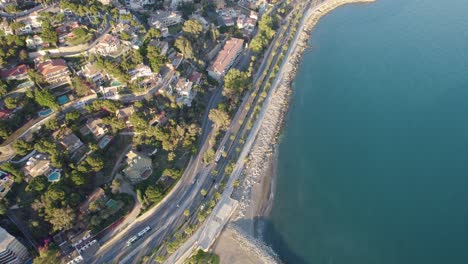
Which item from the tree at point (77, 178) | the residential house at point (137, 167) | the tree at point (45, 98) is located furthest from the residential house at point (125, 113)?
the tree at point (77, 178)

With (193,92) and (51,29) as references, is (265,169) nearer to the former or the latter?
(193,92)

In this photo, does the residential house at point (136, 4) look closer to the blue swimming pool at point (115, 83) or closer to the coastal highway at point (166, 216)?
the blue swimming pool at point (115, 83)

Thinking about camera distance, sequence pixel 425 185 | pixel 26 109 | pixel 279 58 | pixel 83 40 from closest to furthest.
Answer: pixel 26 109 → pixel 425 185 → pixel 83 40 → pixel 279 58

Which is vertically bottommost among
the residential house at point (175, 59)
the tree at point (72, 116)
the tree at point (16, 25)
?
the tree at point (72, 116)

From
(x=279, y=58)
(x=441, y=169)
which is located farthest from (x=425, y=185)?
(x=279, y=58)

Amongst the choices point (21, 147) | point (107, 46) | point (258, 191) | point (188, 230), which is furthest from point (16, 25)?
point (258, 191)

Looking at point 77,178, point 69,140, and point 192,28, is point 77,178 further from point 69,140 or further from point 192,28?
point 192,28

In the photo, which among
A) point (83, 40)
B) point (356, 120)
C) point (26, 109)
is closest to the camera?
point (26, 109)
